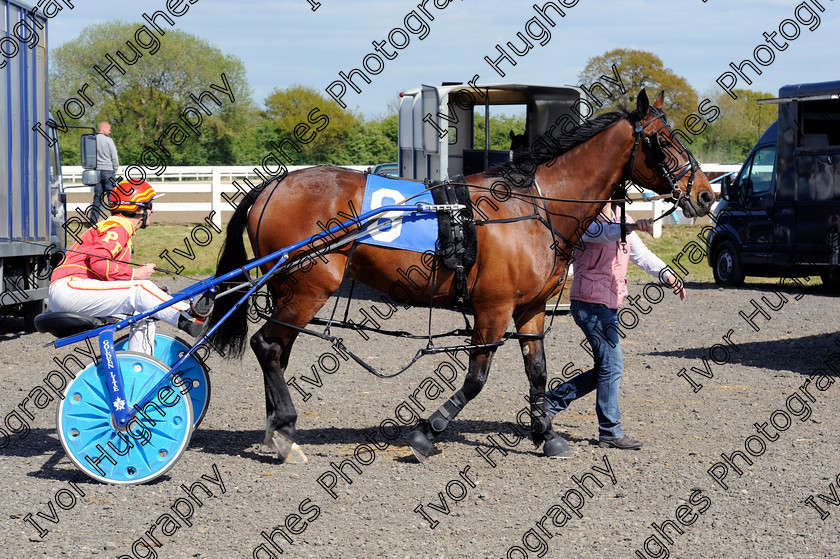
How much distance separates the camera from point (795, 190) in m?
14.2

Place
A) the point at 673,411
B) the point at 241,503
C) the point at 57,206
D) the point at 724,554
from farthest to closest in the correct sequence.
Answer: the point at 57,206 < the point at 673,411 < the point at 241,503 < the point at 724,554

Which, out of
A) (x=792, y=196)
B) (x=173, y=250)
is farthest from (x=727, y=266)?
(x=173, y=250)

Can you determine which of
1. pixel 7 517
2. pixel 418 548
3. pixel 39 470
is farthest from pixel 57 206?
pixel 418 548

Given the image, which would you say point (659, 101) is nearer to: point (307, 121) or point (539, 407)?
point (539, 407)

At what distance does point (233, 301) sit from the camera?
20.3ft

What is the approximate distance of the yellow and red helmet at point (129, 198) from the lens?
5.89m

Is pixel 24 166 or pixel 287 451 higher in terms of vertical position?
pixel 24 166

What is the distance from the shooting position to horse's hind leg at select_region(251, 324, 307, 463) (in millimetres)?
5914

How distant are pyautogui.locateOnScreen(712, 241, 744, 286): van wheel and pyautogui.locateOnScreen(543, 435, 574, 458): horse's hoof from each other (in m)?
10.7

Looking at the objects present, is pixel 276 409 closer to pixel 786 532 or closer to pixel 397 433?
pixel 397 433

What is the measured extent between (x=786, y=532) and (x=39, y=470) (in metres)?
4.39

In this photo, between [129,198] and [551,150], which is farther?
[551,150]

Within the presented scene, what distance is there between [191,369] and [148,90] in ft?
124

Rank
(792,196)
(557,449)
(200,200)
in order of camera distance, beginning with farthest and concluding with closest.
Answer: (200,200)
(792,196)
(557,449)
